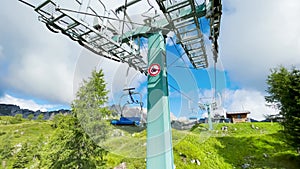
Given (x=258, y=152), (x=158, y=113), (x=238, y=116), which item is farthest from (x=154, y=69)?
(x=238, y=116)

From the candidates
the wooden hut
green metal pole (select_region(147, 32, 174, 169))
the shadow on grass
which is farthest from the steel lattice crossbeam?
the wooden hut

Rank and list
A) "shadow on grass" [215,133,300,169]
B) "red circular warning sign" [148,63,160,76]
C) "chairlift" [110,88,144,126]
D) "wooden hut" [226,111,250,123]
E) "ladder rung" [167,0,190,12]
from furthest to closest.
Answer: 1. "wooden hut" [226,111,250,123]
2. "shadow on grass" [215,133,300,169]
3. "chairlift" [110,88,144,126]
4. "red circular warning sign" [148,63,160,76]
5. "ladder rung" [167,0,190,12]

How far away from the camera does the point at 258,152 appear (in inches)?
325

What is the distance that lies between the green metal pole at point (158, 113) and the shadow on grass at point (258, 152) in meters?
6.91

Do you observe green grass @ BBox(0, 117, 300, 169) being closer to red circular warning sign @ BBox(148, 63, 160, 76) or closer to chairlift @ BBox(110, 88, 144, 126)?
chairlift @ BBox(110, 88, 144, 126)

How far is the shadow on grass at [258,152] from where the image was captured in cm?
691

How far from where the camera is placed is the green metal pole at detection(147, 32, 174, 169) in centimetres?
156

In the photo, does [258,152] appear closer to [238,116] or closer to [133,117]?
[133,117]

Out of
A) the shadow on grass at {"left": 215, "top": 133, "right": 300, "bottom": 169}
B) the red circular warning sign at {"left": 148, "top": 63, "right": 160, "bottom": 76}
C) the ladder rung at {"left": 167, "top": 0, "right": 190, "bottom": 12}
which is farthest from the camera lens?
the shadow on grass at {"left": 215, "top": 133, "right": 300, "bottom": 169}

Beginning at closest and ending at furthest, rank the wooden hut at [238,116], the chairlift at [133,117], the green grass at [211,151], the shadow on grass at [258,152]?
the green grass at [211,151] < the chairlift at [133,117] < the shadow on grass at [258,152] < the wooden hut at [238,116]

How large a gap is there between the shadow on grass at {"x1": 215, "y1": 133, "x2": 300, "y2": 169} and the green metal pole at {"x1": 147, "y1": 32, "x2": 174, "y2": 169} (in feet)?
22.7

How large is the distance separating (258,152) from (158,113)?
903 centimetres

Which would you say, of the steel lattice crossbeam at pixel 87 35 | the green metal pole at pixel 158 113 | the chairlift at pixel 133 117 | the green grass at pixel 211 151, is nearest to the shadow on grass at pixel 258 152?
the green grass at pixel 211 151

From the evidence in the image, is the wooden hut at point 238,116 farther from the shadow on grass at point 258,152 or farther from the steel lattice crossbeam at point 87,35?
the steel lattice crossbeam at point 87,35
